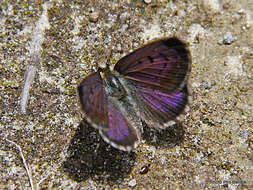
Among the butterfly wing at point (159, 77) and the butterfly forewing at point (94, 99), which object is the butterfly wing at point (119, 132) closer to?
the butterfly forewing at point (94, 99)

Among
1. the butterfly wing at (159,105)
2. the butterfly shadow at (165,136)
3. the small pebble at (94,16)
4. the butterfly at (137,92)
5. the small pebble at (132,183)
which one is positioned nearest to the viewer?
the butterfly at (137,92)

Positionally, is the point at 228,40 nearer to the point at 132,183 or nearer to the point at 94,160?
the point at 132,183

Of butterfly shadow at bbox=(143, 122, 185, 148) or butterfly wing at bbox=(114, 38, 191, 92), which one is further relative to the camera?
butterfly shadow at bbox=(143, 122, 185, 148)

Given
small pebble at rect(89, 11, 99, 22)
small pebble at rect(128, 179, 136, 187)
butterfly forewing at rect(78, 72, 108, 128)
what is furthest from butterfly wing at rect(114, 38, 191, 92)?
small pebble at rect(128, 179, 136, 187)

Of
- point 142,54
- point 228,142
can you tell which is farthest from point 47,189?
point 228,142

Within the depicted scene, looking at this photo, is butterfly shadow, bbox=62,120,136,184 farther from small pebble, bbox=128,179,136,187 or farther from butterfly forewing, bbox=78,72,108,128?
butterfly forewing, bbox=78,72,108,128

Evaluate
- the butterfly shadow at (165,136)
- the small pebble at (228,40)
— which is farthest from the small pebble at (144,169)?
the small pebble at (228,40)

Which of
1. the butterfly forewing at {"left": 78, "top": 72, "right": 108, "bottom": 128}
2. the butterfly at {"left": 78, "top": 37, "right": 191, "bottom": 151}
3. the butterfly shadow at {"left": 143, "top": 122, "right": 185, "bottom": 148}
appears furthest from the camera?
the butterfly shadow at {"left": 143, "top": 122, "right": 185, "bottom": 148}
